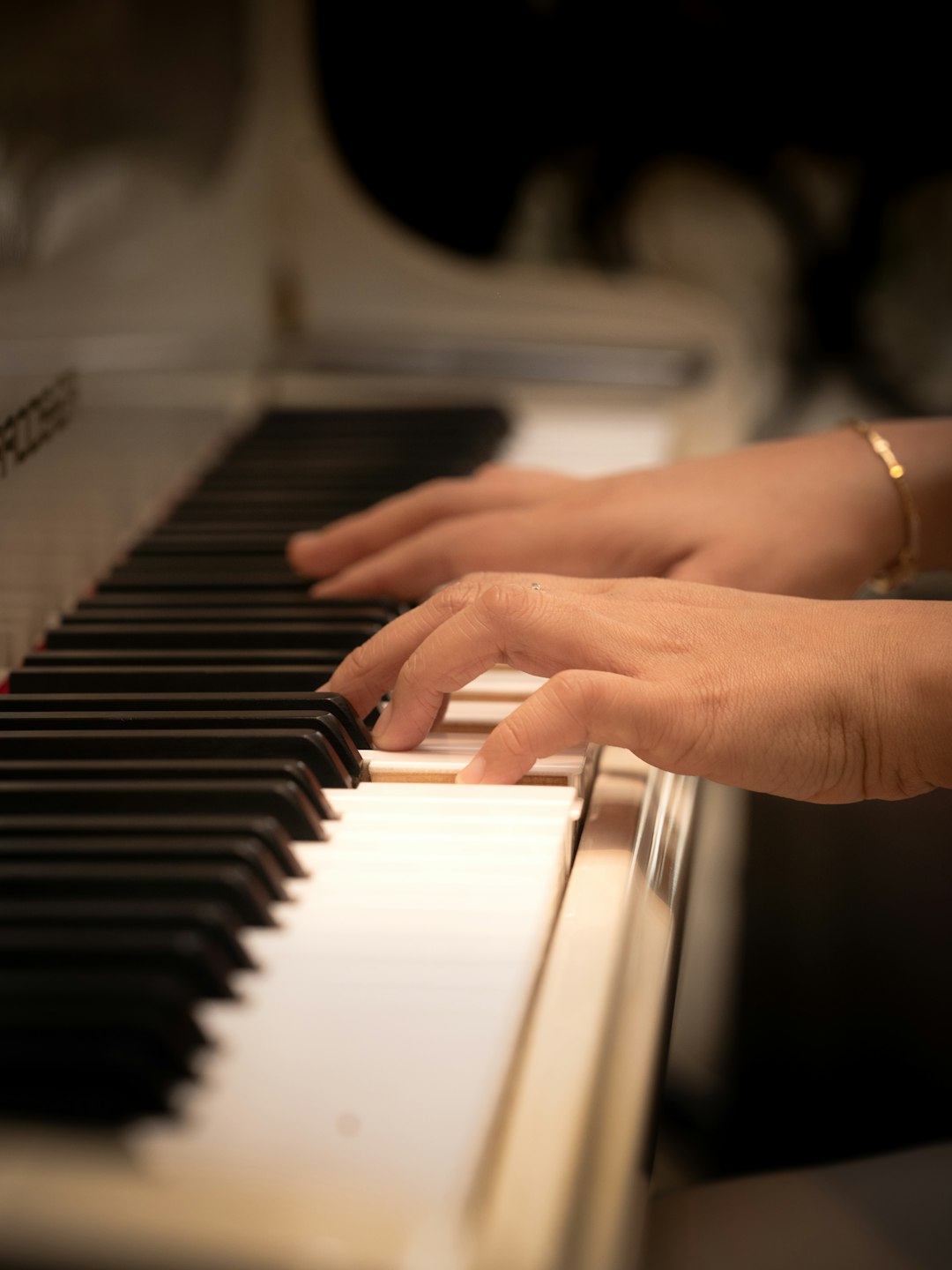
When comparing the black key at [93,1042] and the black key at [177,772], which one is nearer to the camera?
the black key at [93,1042]

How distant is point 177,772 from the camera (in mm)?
691

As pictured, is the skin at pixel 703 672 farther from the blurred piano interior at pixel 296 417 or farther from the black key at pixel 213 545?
the black key at pixel 213 545

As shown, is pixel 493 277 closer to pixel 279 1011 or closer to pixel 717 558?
pixel 717 558

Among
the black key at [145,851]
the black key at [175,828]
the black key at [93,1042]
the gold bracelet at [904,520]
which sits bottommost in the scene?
the black key at [93,1042]

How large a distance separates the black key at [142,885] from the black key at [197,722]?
0.56 feet

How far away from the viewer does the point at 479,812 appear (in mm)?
702

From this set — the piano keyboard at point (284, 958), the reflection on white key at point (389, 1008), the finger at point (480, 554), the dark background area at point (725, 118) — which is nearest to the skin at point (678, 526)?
the finger at point (480, 554)

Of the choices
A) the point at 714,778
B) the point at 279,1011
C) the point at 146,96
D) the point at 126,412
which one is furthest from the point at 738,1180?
the point at 146,96

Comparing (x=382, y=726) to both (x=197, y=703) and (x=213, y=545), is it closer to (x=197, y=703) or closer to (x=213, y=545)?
(x=197, y=703)

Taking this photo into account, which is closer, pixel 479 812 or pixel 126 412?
pixel 479 812

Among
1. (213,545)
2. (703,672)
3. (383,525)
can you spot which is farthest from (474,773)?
(213,545)

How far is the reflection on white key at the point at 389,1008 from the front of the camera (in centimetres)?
43

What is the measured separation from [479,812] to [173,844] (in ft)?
0.58

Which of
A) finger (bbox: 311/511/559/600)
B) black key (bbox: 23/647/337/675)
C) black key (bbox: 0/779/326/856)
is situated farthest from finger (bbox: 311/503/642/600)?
black key (bbox: 0/779/326/856)
